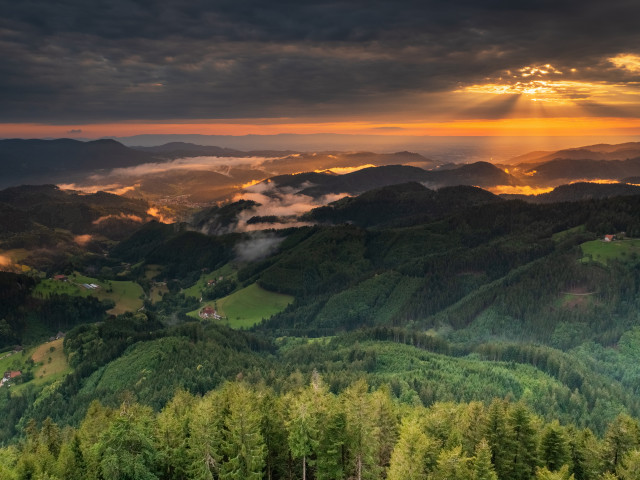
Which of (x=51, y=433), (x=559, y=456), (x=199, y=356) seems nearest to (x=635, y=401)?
(x=559, y=456)

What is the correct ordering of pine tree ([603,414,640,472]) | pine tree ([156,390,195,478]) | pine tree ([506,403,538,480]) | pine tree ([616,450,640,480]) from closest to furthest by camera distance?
pine tree ([616,450,640,480])
pine tree ([506,403,538,480])
pine tree ([603,414,640,472])
pine tree ([156,390,195,478])

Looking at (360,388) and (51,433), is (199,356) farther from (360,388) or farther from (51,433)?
(360,388)

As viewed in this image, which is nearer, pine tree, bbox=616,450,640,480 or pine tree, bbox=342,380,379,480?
pine tree, bbox=616,450,640,480

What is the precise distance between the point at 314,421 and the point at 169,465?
23.3 meters

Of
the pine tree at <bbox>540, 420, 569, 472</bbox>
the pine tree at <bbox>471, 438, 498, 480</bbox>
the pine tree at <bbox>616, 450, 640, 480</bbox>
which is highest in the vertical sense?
the pine tree at <bbox>471, 438, 498, 480</bbox>

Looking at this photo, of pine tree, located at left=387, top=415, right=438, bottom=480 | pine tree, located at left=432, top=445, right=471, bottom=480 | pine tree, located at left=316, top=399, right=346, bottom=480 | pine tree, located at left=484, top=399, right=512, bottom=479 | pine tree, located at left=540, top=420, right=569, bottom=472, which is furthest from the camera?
pine tree, located at left=540, top=420, right=569, bottom=472

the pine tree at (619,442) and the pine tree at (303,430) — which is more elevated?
the pine tree at (303,430)

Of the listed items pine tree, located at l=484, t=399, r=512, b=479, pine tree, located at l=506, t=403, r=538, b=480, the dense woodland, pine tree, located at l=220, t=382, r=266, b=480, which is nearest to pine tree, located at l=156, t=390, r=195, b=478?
the dense woodland

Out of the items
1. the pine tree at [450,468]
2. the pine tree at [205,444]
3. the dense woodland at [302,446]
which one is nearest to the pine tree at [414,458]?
the dense woodland at [302,446]

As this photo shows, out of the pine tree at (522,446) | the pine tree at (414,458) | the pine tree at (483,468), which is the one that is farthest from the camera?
the pine tree at (522,446)

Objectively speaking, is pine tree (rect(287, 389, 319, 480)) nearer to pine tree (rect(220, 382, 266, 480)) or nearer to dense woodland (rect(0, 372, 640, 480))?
dense woodland (rect(0, 372, 640, 480))

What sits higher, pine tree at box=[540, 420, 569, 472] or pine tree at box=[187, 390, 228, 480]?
pine tree at box=[187, 390, 228, 480]

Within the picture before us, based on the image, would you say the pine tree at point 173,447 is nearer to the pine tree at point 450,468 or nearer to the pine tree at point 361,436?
the pine tree at point 361,436

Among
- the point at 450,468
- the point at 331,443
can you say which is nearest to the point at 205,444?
the point at 331,443
